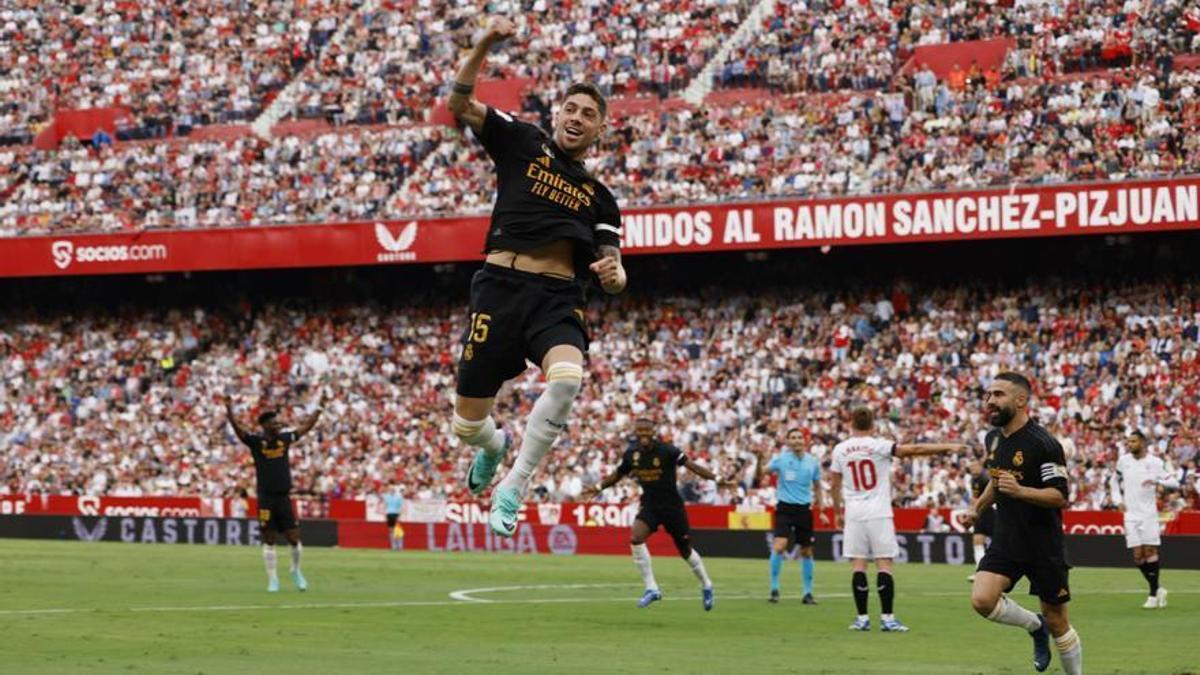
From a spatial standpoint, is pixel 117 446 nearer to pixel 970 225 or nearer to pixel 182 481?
pixel 182 481

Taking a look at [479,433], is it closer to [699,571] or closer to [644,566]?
[699,571]

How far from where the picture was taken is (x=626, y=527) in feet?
132

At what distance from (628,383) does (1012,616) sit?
29.0m

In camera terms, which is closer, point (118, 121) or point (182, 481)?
point (182, 481)

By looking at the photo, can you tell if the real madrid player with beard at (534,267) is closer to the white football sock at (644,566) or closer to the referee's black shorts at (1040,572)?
the referee's black shorts at (1040,572)

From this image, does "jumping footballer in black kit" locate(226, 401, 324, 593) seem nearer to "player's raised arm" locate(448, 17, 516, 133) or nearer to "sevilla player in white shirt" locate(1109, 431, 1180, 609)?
"sevilla player in white shirt" locate(1109, 431, 1180, 609)

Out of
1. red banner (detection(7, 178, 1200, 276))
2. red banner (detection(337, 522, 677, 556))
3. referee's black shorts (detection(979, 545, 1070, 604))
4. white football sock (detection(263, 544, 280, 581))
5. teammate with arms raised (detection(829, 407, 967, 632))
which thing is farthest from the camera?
red banner (detection(337, 522, 677, 556))

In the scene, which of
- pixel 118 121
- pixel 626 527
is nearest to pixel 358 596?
pixel 626 527

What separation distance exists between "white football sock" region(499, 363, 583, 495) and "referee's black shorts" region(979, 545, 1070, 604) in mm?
5024

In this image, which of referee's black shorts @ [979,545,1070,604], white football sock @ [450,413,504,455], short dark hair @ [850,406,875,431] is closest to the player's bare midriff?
white football sock @ [450,413,504,455]

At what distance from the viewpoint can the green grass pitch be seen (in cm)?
1655

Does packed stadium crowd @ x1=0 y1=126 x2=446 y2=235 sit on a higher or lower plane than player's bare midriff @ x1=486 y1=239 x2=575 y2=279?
higher

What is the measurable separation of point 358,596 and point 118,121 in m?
30.1

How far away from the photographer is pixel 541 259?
1099 cm
